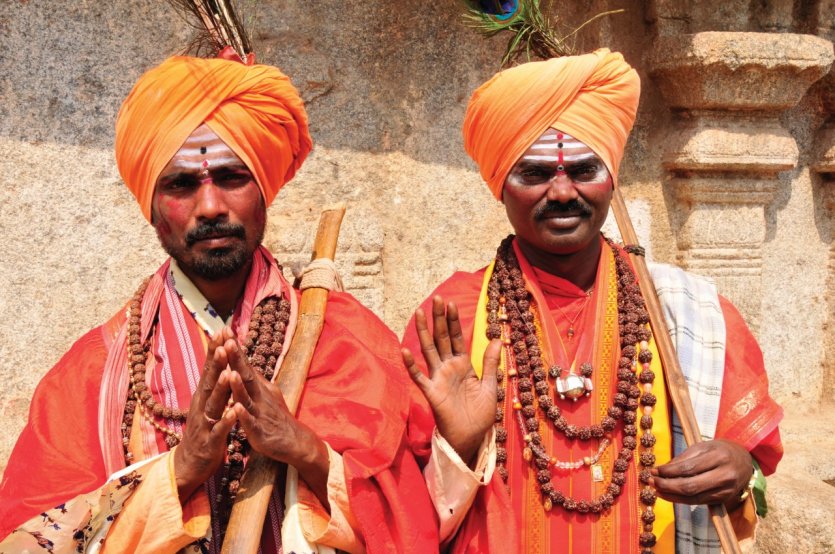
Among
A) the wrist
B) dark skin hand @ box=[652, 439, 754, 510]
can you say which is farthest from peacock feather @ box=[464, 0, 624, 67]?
the wrist

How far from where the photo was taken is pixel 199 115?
6.67ft

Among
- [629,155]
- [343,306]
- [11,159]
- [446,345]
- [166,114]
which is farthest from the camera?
[629,155]

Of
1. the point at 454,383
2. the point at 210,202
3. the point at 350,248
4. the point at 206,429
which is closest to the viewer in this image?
the point at 206,429

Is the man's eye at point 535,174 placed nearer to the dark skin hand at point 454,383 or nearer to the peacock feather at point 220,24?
the dark skin hand at point 454,383

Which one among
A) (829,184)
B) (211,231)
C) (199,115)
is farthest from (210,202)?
(829,184)

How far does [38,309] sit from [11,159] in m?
0.56

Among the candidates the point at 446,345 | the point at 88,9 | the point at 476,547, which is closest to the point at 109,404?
the point at 446,345

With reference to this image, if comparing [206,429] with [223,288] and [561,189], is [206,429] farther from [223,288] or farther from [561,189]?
[561,189]

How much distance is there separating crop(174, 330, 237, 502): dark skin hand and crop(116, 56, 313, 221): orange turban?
20.5 inches

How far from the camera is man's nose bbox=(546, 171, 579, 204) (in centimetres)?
218

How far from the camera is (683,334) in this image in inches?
88.7

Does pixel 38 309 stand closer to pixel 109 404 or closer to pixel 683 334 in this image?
pixel 109 404

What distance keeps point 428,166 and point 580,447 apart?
1941mm

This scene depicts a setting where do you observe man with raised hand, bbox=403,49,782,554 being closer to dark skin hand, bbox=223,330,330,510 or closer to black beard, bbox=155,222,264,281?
dark skin hand, bbox=223,330,330,510
